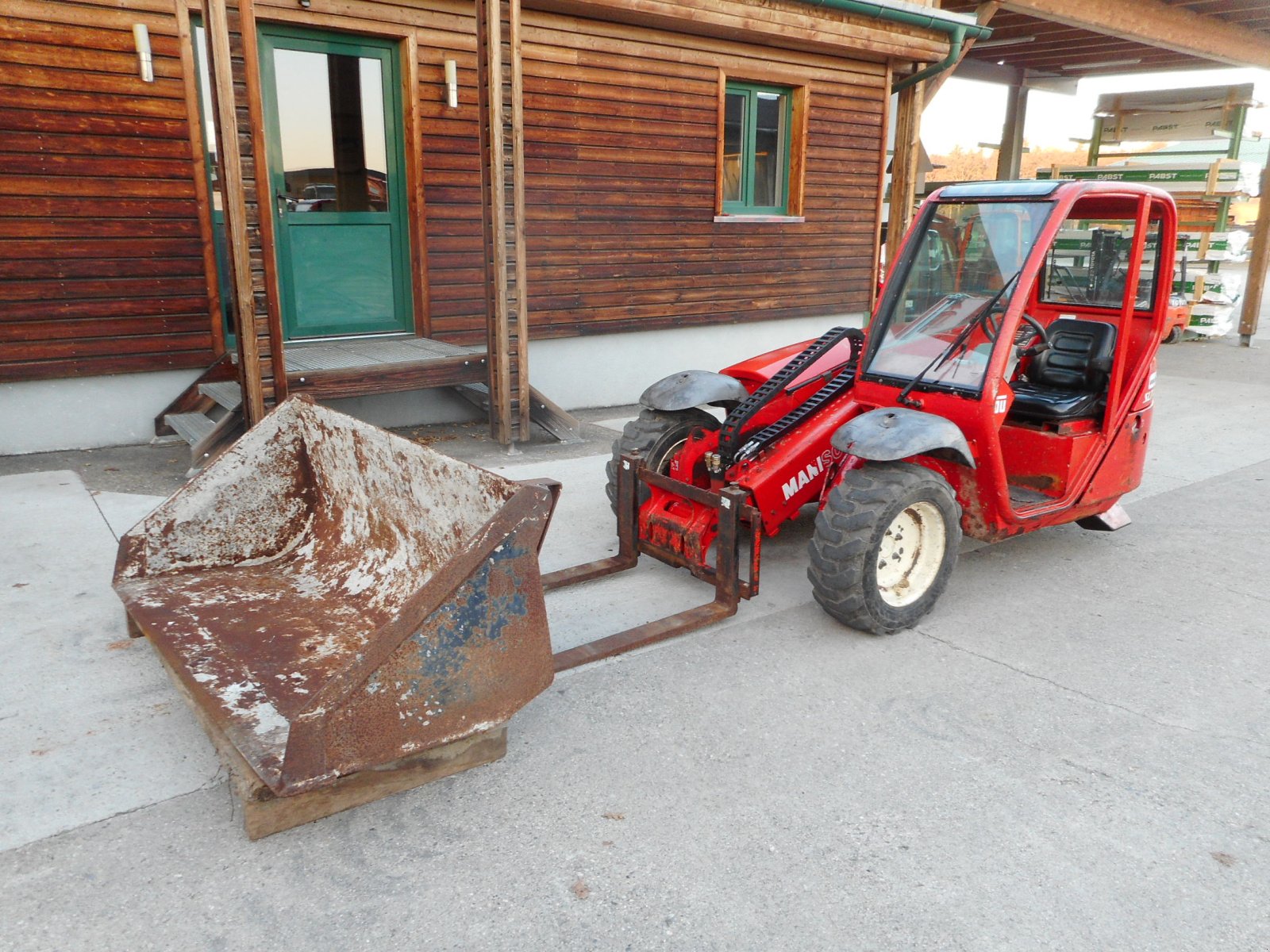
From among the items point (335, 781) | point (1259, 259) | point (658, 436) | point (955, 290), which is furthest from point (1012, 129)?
point (335, 781)

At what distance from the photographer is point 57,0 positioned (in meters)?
5.73

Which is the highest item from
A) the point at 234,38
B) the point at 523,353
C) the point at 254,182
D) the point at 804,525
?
the point at 234,38

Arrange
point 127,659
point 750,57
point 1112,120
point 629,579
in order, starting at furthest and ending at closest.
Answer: point 1112,120
point 750,57
point 629,579
point 127,659

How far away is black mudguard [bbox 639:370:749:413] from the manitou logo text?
0.65 m

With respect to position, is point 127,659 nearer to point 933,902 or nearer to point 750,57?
point 933,902

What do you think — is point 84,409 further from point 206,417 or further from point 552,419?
point 552,419

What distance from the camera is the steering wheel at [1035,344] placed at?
176 inches

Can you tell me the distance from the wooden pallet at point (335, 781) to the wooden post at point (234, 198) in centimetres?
304

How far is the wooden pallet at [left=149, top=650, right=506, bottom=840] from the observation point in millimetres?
2521

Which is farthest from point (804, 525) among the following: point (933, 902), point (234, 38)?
point (234, 38)

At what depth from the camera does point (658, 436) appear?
15.3ft

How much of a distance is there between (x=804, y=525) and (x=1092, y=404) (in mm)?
1636

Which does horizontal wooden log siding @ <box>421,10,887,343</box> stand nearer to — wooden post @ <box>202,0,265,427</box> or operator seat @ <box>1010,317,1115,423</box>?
wooden post @ <box>202,0,265,427</box>

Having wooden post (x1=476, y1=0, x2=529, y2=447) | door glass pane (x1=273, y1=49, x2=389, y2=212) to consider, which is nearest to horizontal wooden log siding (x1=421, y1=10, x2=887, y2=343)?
door glass pane (x1=273, y1=49, x2=389, y2=212)
